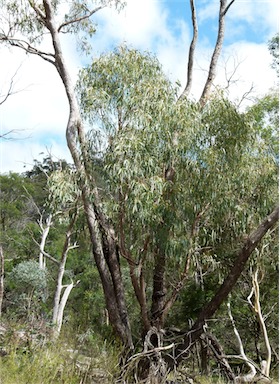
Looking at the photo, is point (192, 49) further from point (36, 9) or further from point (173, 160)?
point (173, 160)

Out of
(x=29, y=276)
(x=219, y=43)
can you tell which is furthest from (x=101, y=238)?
(x=29, y=276)

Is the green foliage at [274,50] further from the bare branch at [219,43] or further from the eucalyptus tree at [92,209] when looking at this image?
the eucalyptus tree at [92,209]

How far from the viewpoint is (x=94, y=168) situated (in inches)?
189

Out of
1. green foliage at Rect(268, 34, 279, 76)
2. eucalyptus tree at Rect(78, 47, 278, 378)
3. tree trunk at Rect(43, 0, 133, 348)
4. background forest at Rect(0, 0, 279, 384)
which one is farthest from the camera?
green foliage at Rect(268, 34, 279, 76)

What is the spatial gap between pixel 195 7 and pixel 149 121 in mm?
2140

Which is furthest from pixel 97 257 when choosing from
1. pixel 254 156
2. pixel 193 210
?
pixel 254 156

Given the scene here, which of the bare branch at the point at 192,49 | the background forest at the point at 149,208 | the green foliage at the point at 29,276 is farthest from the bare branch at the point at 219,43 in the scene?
the green foliage at the point at 29,276

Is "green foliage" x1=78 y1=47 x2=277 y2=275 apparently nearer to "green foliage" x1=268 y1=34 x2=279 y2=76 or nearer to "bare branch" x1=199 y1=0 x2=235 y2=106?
"bare branch" x1=199 y1=0 x2=235 y2=106

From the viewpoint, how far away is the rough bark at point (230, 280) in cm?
415

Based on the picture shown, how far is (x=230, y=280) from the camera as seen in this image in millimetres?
4445

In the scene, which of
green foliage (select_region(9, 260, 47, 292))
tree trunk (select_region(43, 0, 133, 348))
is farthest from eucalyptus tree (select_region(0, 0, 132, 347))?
green foliage (select_region(9, 260, 47, 292))

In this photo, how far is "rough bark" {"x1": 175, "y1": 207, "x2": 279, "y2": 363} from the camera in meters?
4.15

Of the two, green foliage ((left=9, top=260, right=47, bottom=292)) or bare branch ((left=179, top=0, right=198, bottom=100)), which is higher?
bare branch ((left=179, top=0, right=198, bottom=100))

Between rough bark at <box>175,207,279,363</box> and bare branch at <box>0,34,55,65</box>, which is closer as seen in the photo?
rough bark at <box>175,207,279,363</box>
